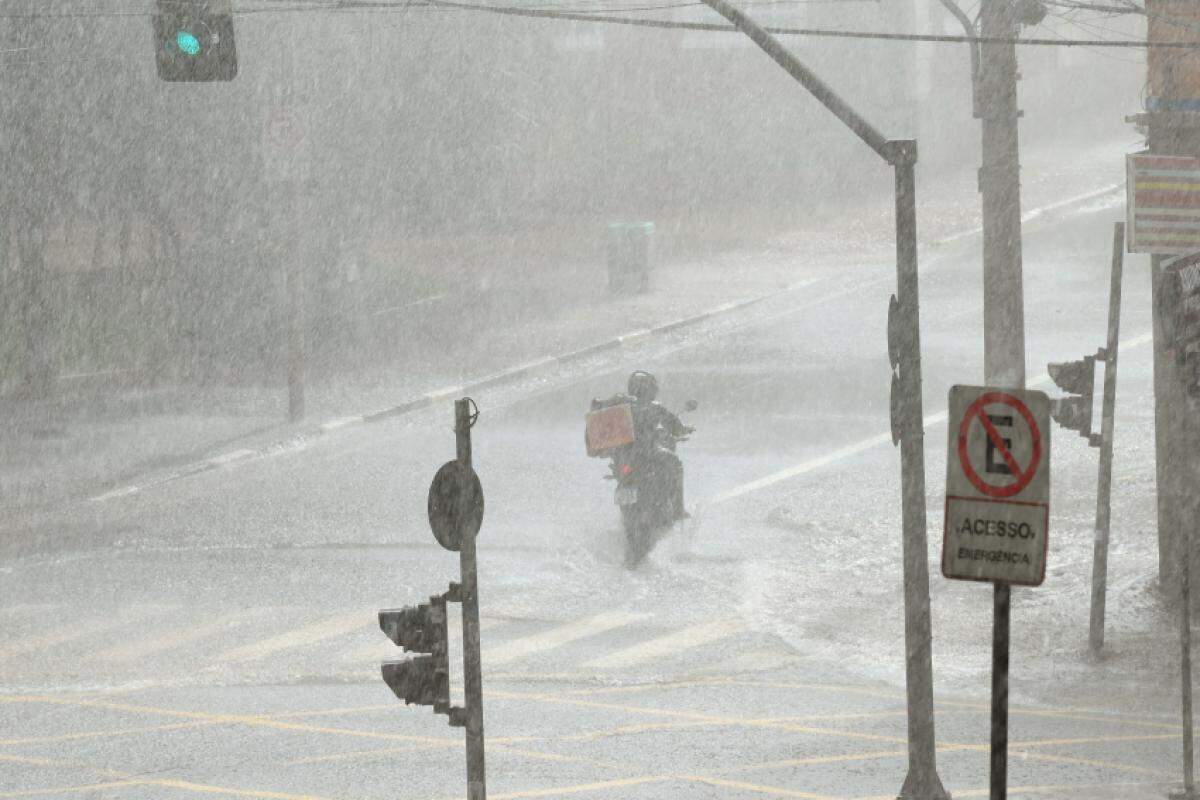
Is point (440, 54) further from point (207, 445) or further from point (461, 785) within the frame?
point (461, 785)

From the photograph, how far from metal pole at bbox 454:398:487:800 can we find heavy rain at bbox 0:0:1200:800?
0.02 m

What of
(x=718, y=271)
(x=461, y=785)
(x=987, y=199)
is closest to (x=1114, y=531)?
(x=987, y=199)

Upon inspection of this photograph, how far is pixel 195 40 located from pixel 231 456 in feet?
22.0

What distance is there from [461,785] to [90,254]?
1694 centimetres

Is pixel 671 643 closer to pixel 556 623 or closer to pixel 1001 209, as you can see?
pixel 556 623

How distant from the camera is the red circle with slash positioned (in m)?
7.80

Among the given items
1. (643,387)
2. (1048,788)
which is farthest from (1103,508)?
(643,387)

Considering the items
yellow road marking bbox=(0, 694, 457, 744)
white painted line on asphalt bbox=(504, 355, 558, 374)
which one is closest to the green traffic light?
yellow road marking bbox=(0, 694, 457, 744)

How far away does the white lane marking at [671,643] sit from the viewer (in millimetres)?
13367

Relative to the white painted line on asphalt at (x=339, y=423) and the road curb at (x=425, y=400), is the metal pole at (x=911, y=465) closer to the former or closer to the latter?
the road curb at (x=425, y=400)

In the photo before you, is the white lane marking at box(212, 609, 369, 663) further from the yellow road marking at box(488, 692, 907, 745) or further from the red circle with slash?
the red circle with slash

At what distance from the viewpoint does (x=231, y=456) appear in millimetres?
19797

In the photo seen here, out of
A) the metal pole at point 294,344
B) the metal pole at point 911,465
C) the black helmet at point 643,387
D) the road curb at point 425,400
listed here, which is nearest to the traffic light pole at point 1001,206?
the black helmet at point 643,387

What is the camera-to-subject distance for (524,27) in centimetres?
3525
